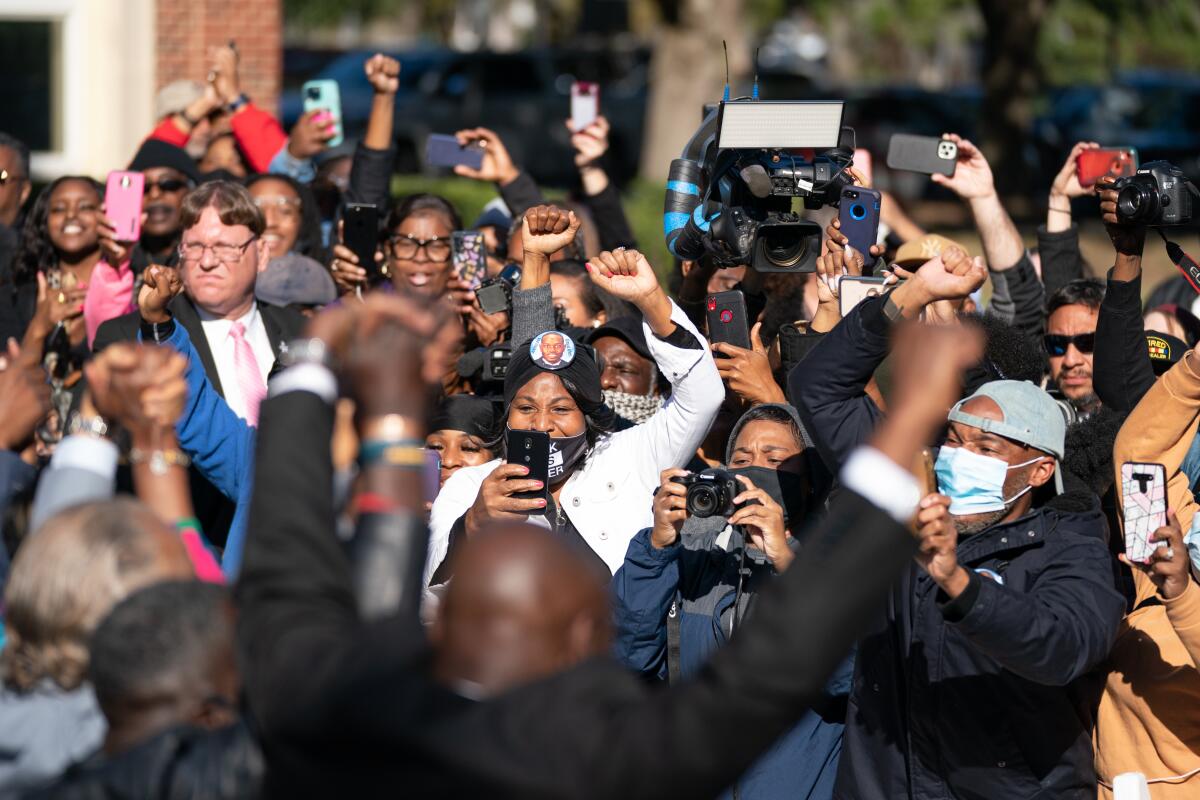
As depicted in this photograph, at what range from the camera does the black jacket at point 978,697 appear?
157 inches

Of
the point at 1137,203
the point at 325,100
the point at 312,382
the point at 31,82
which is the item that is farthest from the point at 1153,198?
the point at 31,82

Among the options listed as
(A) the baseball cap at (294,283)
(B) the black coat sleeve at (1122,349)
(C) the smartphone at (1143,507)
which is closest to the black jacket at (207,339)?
(A) the baseball cap at (294,283)

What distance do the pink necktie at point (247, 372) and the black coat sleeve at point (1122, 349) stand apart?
2634 millimetres

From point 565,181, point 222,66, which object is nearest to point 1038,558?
point 222,66

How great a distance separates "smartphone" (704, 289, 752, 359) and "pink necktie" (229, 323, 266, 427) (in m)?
1.48

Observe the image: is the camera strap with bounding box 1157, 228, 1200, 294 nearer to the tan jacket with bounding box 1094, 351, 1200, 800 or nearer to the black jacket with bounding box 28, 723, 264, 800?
the tan jacket with bounding box 1094, 351, 1200, 800

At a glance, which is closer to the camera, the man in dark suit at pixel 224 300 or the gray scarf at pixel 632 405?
the man in dark suit at pixel 224 300

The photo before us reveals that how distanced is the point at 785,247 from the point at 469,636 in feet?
8.43

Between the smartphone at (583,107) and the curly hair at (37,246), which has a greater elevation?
the smartphone at (583,107)

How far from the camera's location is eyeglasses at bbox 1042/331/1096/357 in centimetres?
570

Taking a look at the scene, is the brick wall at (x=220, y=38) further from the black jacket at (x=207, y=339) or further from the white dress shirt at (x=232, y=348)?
the white dress shirt at (x=232, y=348)

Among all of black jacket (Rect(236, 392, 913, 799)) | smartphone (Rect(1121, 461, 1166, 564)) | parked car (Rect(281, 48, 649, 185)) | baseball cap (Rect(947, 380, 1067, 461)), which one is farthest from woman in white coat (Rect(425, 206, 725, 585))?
parked car (Rect(281, 48, 649, 185))

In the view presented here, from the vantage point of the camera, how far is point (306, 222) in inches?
272

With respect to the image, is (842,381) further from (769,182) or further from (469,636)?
(469,636)
